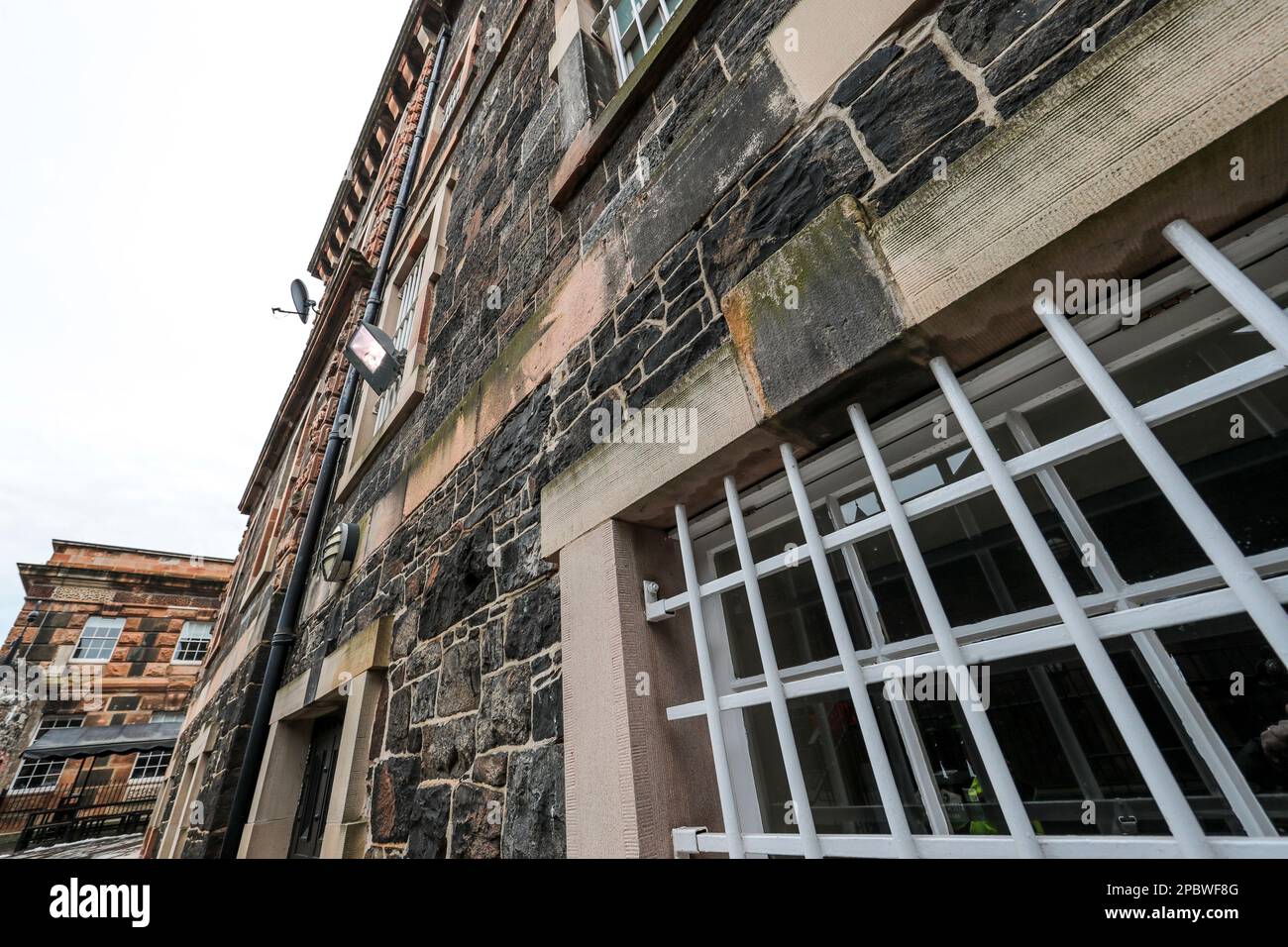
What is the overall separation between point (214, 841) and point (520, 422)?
5.15 metres

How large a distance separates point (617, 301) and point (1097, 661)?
6.35ft

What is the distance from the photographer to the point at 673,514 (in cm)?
180

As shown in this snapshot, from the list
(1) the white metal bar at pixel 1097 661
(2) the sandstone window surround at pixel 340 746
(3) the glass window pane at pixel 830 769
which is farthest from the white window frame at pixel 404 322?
(1) the white metal bar at pixel 1097 661

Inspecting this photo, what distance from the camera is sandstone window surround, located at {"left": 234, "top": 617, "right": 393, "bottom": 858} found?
2.79 meters

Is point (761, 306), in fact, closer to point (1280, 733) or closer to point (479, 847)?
point (1280, 733)

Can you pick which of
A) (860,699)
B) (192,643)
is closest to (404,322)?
(860,699)

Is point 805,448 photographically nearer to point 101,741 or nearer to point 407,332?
point 407,332

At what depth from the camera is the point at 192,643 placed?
1781cm

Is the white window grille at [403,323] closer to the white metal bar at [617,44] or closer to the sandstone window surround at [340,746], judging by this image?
the sandstone window surround at [340,746]

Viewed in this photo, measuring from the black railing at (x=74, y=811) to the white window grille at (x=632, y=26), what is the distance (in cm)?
1909

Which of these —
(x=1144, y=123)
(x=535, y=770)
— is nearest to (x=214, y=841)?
(x=535, y=770)

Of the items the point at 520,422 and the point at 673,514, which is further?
the point at 520,422

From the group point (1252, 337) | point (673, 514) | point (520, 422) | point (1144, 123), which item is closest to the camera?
point (1144, 123)

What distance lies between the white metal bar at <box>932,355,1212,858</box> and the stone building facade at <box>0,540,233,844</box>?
822 inches
